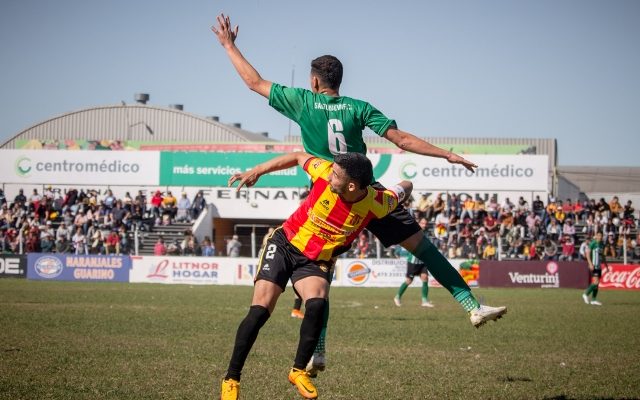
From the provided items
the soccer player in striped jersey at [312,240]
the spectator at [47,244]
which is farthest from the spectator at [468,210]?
the soccer player in striped jersey at [312,240]

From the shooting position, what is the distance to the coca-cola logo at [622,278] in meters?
31.4

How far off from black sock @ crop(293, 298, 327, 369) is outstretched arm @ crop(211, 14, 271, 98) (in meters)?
1.89

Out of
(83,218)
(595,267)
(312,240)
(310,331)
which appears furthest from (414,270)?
(83,218)

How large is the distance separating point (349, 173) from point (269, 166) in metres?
0.75

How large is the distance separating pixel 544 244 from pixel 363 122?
26192 mm

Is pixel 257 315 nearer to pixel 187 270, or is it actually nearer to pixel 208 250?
pixel 187 270

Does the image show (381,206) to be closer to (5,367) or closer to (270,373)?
(270,373)

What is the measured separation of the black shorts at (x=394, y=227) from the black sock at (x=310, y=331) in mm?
1029

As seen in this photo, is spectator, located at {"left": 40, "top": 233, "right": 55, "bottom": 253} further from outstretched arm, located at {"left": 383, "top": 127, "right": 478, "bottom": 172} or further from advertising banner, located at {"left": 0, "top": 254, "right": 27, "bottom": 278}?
outstretched arm, located at {"left": 383, "top": 127, "right": 478, "bottom": 172}

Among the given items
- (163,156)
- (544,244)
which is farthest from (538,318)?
(163,156)

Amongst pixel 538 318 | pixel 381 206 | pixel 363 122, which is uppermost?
pixel 363 122

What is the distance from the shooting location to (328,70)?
752 centimetres

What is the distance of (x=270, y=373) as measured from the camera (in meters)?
9.04

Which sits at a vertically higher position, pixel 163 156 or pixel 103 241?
pixel 163 156
